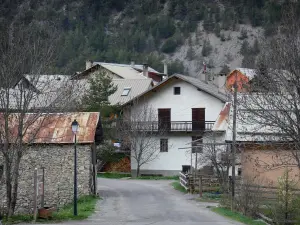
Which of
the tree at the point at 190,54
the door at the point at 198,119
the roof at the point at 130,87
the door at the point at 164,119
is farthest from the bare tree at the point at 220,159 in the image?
the tree at the point at 190,54

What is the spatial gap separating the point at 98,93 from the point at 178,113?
7.04m

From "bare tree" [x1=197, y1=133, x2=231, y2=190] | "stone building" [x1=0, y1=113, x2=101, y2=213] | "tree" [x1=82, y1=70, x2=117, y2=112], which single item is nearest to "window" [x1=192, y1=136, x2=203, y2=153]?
"bare tree" [x1=197, y1=133, x2=231, y2=190]

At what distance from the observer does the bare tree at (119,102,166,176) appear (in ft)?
181

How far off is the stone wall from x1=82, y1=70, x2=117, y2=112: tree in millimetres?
21702

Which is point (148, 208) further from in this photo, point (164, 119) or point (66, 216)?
point (164, 119)

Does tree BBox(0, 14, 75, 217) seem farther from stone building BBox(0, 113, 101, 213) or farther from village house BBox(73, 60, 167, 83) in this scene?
village house BBox(73, 60, 167, 83)

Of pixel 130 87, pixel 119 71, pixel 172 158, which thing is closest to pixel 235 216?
pixel 172 158

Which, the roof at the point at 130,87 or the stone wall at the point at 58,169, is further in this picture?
the roof at the point at 130,87

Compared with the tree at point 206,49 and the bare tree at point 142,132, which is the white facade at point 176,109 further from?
the tree at point 206,49

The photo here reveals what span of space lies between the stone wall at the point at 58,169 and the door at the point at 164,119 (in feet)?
73.8

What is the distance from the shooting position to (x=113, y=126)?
5862cm

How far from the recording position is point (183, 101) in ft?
188

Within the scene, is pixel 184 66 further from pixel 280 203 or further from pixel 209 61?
pixel 280 203

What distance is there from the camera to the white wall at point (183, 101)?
5656 cm
